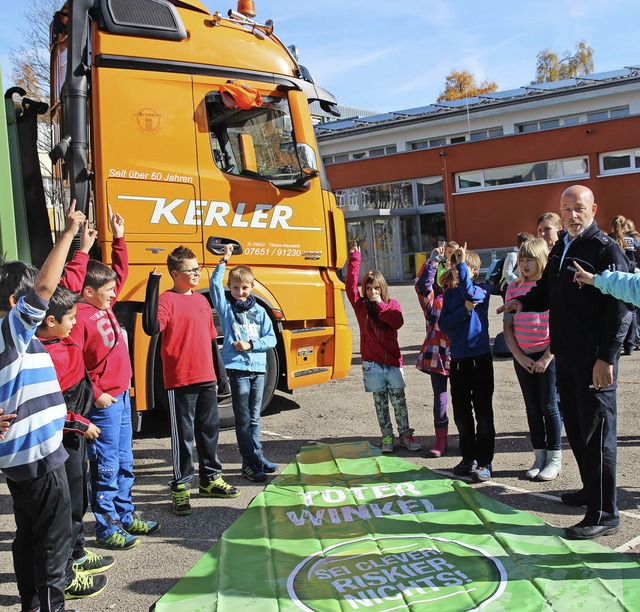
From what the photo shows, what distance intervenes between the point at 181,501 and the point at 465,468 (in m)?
2.05

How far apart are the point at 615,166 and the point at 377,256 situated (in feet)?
32.7

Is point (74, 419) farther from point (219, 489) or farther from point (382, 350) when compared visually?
point (382, 350)

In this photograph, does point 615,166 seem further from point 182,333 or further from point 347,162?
point 182,333

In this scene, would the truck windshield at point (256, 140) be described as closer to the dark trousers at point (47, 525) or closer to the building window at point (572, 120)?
the dark trousers at point (47, 525)

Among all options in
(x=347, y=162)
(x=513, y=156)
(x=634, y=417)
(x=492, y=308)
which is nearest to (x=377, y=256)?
(x=347, y=162)

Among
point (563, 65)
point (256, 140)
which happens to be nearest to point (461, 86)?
point (563, 65)

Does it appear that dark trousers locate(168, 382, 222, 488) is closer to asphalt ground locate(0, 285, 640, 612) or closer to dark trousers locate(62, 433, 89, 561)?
asphalt ground locate(0, 285, 640, 612)

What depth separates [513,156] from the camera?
2577 cm

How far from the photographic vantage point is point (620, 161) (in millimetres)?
23984

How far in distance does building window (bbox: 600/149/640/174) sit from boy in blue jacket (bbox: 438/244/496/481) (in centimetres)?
2127

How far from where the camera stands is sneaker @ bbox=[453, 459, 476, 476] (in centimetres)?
498

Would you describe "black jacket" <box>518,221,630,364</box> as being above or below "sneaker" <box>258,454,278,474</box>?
above

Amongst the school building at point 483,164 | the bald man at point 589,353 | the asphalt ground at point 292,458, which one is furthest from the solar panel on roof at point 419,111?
the bald man at point 589,353

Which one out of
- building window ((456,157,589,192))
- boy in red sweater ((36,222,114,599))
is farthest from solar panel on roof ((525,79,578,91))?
boy in red sweater ((36,222,114,599))
